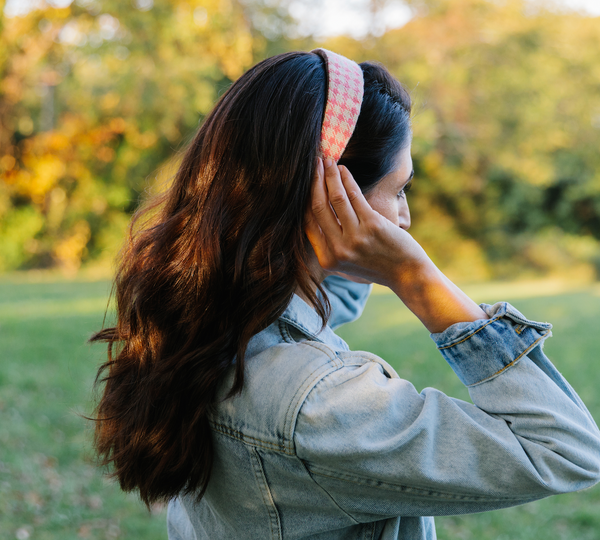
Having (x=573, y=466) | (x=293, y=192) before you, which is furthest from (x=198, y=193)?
(x=573, y=466)

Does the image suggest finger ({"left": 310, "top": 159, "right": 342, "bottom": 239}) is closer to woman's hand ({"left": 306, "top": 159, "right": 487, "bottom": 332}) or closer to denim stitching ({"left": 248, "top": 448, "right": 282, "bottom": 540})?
woman's hand ({"left": 306, "top": 159, "right": 487, "bottom": 332})

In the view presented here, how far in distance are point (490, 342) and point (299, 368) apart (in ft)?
1.24

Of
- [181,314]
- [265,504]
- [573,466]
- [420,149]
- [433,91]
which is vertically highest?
[181,314]

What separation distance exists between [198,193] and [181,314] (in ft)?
0.84

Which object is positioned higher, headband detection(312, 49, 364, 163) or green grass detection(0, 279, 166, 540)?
headband detection(312, 49, 364, 163)

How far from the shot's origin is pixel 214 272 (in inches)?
44.8

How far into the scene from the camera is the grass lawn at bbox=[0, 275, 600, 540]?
11.0ft

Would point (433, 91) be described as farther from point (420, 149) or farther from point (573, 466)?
point (573, 466)

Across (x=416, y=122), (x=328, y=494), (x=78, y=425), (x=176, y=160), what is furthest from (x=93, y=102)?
(x=328, y=494)

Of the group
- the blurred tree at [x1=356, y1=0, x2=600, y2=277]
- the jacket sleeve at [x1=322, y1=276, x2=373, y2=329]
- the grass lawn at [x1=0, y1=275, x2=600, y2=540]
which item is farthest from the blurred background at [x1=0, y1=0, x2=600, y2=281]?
the jacket sleeve at [x1=322, y1=276, x2=373, y2=329]

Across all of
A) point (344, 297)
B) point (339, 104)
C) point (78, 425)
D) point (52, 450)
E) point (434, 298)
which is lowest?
point (78, 425)

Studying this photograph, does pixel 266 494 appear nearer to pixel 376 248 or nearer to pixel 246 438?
pixel 246 438

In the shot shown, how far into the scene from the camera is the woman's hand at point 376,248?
3.90ft

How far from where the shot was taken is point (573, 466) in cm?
107
